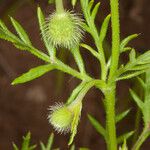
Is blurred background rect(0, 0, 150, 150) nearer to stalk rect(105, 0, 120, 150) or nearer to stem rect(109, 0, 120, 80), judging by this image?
stalk rect(105, 0, 120, 150)

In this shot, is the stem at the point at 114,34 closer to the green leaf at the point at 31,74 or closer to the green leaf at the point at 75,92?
the green leaf at the point at 75,92

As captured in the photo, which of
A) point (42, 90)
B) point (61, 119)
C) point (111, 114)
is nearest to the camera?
point (61, 119)

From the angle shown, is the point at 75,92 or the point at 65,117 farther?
the point at 75,92

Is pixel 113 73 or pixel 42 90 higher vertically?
pixel 113 73

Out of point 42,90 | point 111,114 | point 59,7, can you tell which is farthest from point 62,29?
point 42,90

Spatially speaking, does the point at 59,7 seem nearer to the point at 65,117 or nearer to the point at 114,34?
the point at 114,34

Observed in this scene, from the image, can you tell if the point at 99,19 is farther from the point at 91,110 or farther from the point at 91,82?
the point at 91,82

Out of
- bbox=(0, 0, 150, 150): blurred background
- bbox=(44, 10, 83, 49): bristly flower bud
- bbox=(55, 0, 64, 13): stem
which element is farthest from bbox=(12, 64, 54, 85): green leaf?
bbox=(0, 0, 150, 150): blurred background

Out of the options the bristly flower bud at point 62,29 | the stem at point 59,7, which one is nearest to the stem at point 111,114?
the bristly flower bud at point 62,29

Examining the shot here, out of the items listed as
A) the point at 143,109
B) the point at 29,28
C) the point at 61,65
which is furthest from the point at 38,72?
the point at 29,28
